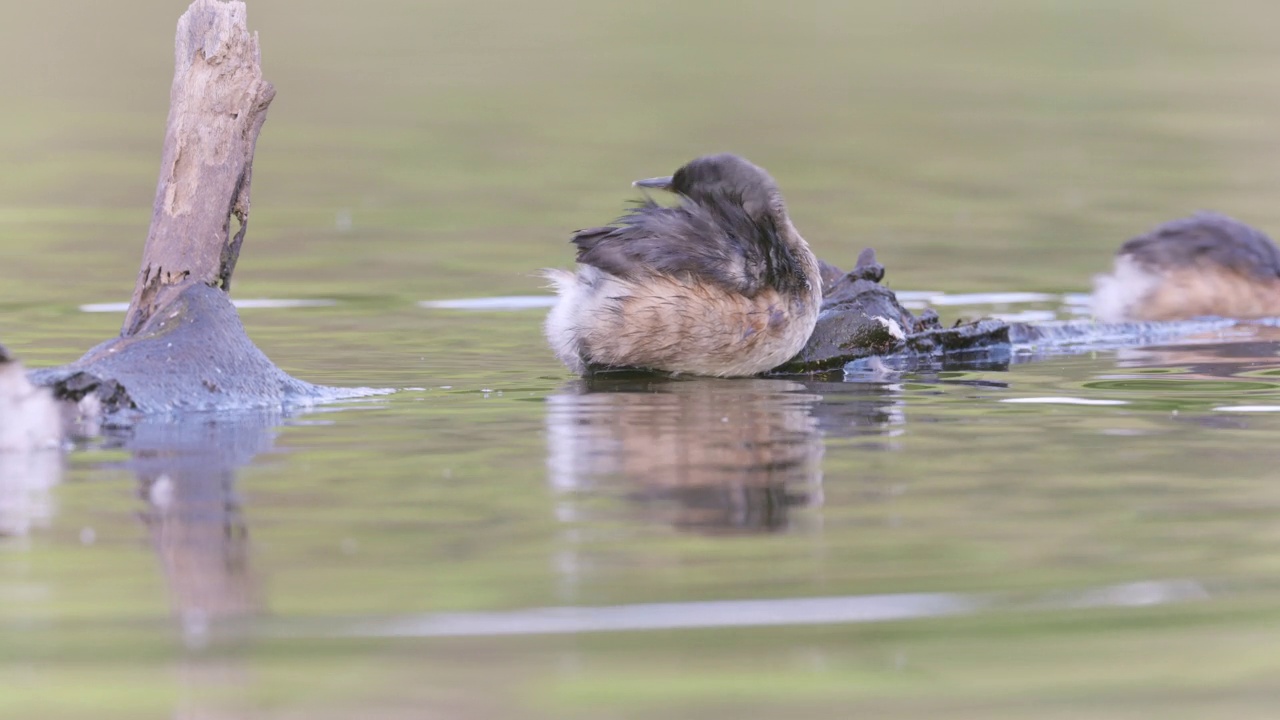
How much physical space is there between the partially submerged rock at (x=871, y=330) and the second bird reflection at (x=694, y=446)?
602mm

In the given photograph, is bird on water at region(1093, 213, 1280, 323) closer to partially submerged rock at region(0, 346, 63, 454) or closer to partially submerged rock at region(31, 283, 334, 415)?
partially submerged rock at region(31, 283, 334, 415)

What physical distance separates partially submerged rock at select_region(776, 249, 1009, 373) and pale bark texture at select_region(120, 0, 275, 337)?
2.85 m

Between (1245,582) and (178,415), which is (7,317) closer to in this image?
(178,415)

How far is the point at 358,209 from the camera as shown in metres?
16.5

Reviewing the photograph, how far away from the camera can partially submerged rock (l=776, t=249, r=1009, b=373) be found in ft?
32.2

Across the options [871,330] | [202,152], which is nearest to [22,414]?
[202,152]

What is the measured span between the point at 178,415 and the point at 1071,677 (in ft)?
13.5

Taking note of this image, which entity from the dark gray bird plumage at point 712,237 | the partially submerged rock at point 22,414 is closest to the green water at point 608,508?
the partially submerged rock at point 22,414

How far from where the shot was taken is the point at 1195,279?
485 inches

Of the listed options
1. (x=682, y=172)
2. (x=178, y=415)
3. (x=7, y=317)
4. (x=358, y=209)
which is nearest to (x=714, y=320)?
(x=682, y=172)

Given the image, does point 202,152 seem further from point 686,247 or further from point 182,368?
point 686,247

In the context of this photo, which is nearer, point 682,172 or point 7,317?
point 682,172

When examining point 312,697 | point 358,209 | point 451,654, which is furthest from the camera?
point 358,209

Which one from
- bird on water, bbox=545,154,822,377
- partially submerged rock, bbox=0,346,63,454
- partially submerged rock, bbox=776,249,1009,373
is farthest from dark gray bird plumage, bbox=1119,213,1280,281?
partially submerged rock, bbox=0,346,63,454
